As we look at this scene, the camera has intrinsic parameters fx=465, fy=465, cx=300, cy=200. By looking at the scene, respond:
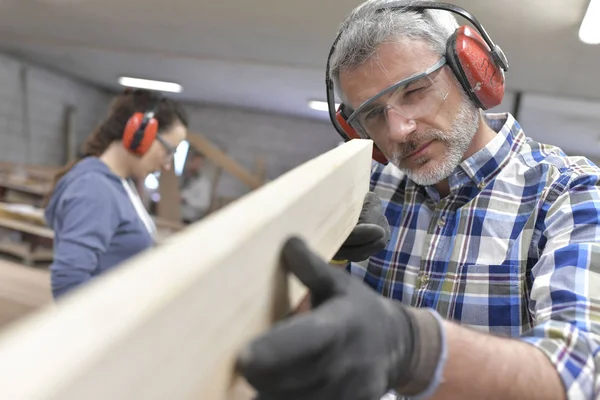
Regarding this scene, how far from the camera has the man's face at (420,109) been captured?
1271mm

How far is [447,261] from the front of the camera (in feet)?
4.23

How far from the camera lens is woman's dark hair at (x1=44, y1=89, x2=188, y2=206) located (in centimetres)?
233

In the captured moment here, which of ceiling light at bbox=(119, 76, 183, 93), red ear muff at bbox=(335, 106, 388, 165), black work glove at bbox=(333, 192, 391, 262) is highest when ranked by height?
red ear muff at bbox=(335, 106, 388, 165)

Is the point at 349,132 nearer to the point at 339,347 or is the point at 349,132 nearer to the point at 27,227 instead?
the point at 339,347

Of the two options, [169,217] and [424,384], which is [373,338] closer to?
[424,384]

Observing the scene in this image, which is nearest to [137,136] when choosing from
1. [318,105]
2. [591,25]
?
[591,25]

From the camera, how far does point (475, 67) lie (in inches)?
50.9

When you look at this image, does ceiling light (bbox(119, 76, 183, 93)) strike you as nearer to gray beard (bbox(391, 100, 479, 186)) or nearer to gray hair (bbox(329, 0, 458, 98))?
gray hair (bbox(329, 0, 458, 98))

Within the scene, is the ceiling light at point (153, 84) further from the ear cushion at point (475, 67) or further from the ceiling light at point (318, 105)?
the ear cushion at point (475, 67)

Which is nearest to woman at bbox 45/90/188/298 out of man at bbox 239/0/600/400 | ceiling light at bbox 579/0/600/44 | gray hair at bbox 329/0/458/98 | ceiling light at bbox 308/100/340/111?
man at bbox 239/0/600/400

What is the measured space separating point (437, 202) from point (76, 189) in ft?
4.88

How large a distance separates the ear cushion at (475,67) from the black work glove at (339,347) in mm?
885

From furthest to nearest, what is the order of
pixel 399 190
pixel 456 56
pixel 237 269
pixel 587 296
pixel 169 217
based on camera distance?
pixel 169 217 < pixel 399 190 < pixel 456 56 < pixel 587 296 < pixel 237 269

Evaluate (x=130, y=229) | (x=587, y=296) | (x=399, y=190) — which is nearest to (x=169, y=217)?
(x=130, y=229)
